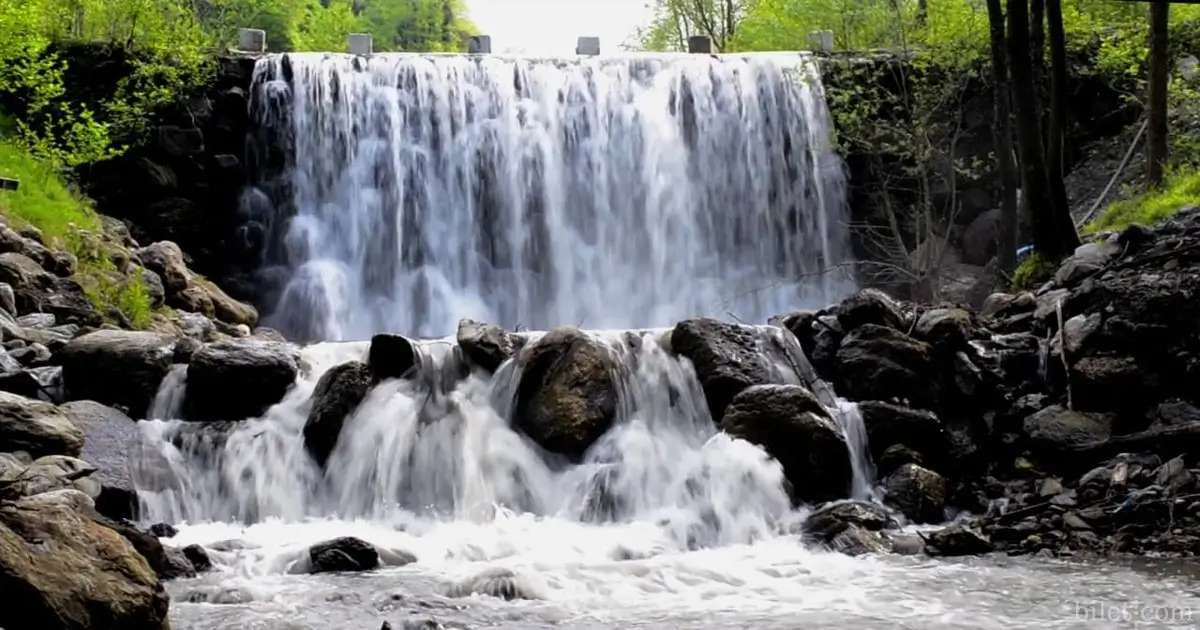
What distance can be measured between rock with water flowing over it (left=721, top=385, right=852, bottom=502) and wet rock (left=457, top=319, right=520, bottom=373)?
2.85 m

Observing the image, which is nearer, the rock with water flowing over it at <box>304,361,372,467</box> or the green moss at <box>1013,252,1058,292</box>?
the rock with water flowing over it at <box>304,361,372,467</box>

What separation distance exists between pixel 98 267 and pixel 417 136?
731 cm

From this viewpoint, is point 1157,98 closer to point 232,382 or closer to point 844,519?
point 844,519

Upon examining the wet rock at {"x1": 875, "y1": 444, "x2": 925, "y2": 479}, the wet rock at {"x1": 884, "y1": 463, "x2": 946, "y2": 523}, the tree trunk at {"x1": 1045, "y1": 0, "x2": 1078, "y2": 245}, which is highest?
the tree trunk at {"x1": 1045, "y1": 0, "x2": 1078, "y2": 245}

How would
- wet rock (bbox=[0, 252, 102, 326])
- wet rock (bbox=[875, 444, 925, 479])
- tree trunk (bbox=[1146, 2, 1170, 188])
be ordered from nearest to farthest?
wet rock (bbox=[875, 444, 925, 479]) → wet rock (bbox=[0, 252, 102, 326]) → tree trunk (bbox=[1146, 2, 1170, 188])

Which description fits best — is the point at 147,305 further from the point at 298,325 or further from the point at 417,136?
the point at 417,136

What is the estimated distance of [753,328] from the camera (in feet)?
42.6

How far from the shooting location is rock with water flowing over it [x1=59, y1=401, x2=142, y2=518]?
31.8ft

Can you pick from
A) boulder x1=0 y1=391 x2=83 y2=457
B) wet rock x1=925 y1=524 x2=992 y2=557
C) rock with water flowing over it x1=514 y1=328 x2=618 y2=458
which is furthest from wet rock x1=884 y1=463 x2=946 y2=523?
boulder x1=0 y1=391 x2=83 y2=457

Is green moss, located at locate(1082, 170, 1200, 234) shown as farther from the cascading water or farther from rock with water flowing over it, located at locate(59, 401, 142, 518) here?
rock with water flowing over it, located at locate(59, 401, 142, 518)

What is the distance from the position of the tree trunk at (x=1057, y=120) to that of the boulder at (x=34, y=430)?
12.2 m

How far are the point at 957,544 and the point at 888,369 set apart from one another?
336 cm

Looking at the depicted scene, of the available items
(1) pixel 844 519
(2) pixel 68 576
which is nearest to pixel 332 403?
(1) pixel 844 519

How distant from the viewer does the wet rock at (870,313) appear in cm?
1291
